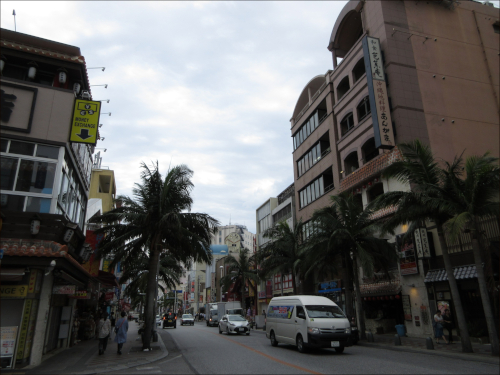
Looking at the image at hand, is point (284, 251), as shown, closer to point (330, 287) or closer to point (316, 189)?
point (330, 287)

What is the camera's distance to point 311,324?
45.0ft

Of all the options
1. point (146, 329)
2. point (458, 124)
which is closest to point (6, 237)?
point (146, 329)

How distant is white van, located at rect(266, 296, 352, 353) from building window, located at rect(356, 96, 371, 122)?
17277 millimetres

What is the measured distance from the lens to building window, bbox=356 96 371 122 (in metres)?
27.8

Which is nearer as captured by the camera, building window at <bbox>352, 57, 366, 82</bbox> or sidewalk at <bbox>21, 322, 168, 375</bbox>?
sidewalk at <bbox>21, 322, 168, 375</bbox>

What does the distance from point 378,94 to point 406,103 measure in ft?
7.78

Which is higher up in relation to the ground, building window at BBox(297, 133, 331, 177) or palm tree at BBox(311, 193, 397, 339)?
building window at BBox(297, 133, 331, 177)

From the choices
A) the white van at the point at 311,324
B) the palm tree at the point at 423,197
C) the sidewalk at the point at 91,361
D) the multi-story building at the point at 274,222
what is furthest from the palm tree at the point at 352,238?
the multi-story building at the point at 274,222

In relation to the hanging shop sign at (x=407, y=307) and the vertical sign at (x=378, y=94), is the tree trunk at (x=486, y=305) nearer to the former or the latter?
the hanging shop sign at (x=407, y=307)

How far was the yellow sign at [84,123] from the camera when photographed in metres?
14.0

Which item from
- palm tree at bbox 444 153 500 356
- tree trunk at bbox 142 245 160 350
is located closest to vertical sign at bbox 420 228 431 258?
palm tree at bbox 444 153 500 356

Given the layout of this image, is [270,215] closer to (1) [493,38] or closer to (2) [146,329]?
(1) [493,38]

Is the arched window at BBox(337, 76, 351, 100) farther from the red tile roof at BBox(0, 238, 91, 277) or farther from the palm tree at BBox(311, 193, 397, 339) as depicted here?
the red tile roof at BBox(0, 238, 91, 277)

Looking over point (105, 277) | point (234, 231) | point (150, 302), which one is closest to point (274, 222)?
point (105, 277)
